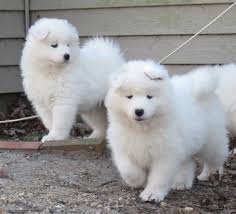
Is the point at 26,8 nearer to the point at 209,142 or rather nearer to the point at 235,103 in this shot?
the point at 235,103

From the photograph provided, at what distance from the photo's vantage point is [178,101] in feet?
14.5

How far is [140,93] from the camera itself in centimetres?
407

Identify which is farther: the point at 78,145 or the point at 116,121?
the point at 78,145

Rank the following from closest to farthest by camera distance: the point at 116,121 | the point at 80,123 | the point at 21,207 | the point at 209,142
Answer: the point at 21,207 → the point at 116,121 → the point at 209,142 → the point at 80,123

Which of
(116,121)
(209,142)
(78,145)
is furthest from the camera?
(78,145)

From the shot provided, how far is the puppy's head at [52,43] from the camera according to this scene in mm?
5516

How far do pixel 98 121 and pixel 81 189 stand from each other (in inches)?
72.1

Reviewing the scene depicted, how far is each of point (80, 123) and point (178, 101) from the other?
310 centimetres

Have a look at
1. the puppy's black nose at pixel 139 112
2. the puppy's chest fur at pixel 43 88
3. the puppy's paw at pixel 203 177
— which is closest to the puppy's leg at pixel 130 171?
the puppy's black nose at pixel 139 112

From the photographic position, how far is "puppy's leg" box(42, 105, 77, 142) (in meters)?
5.64

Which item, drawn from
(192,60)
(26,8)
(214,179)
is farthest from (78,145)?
(26,8)

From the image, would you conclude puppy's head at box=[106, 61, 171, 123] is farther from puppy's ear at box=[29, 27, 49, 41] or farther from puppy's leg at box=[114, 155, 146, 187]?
puppy's ear at box=[29, 27, 49, 41]

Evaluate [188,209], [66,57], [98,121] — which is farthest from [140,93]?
[98,121]

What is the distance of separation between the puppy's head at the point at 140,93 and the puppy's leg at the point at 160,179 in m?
0.35
